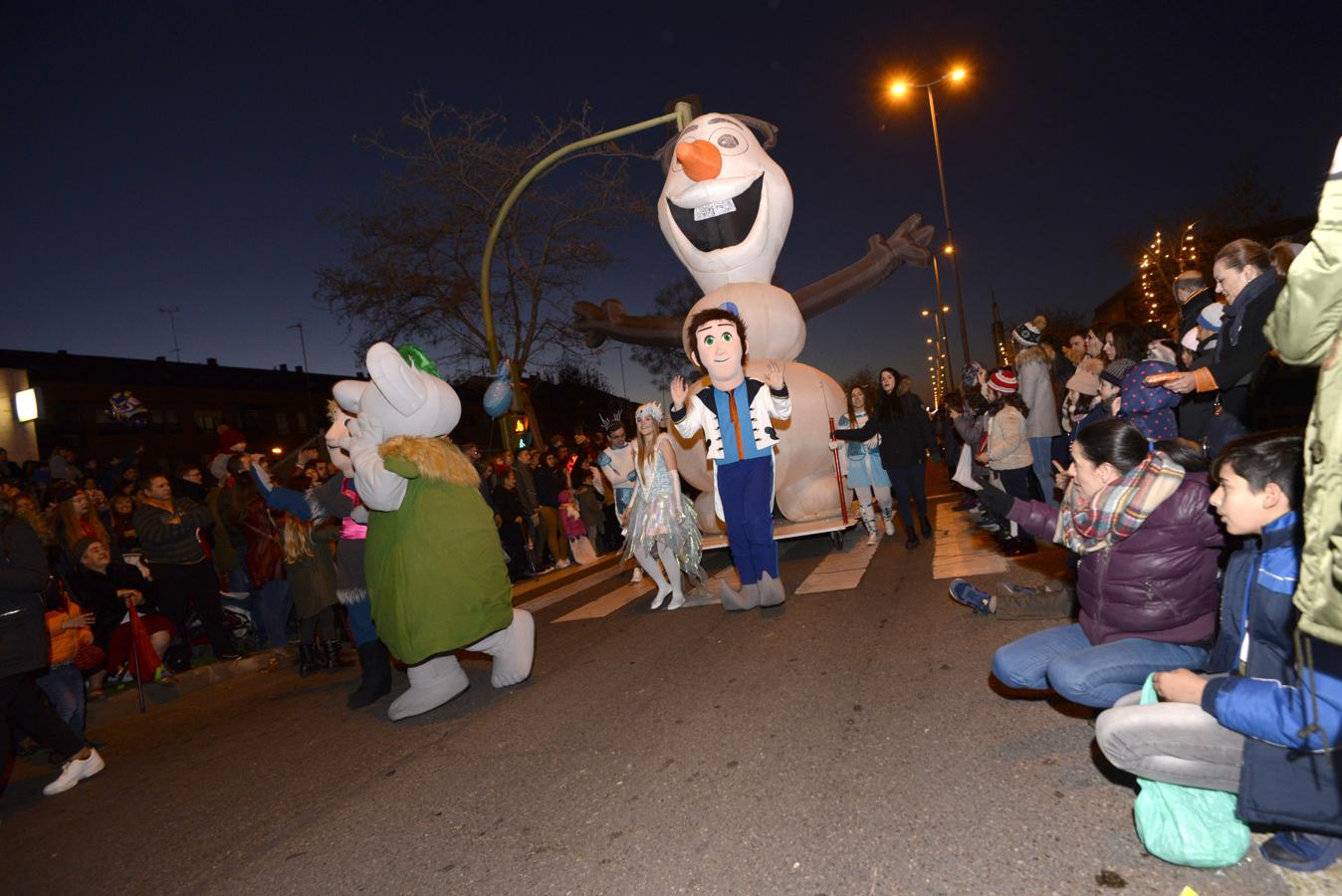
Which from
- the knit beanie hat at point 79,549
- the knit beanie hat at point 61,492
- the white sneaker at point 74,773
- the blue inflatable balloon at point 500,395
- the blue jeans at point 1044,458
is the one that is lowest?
the white sneaker at point 74,773

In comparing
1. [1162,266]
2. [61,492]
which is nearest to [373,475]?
[61,492]

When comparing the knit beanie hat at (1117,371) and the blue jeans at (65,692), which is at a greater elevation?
the knit beanie hat at (1117,371)

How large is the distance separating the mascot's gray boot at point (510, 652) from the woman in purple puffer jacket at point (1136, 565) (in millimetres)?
3209

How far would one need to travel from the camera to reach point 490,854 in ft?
9.63

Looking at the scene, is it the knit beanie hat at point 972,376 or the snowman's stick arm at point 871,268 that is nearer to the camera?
the knit beanie hat at point 972,376

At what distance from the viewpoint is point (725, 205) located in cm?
937

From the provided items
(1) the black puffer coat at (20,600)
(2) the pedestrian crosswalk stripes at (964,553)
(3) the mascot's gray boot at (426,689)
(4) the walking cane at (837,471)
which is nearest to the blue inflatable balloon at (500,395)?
(3) the mascot's gray boot at (426,689)

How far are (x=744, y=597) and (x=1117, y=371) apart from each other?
2929mm

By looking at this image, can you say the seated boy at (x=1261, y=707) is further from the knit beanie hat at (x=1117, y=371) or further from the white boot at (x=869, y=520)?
the white boot at (x=869, y=520)

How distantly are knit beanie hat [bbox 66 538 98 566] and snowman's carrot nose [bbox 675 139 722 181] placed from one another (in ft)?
22.3

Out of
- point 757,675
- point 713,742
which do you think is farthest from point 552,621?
point 713,742

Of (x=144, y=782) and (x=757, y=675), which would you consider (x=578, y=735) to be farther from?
(x=144, y=782)

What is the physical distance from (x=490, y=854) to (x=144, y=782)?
2.80m

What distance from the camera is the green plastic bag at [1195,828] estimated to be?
7.16 feet
